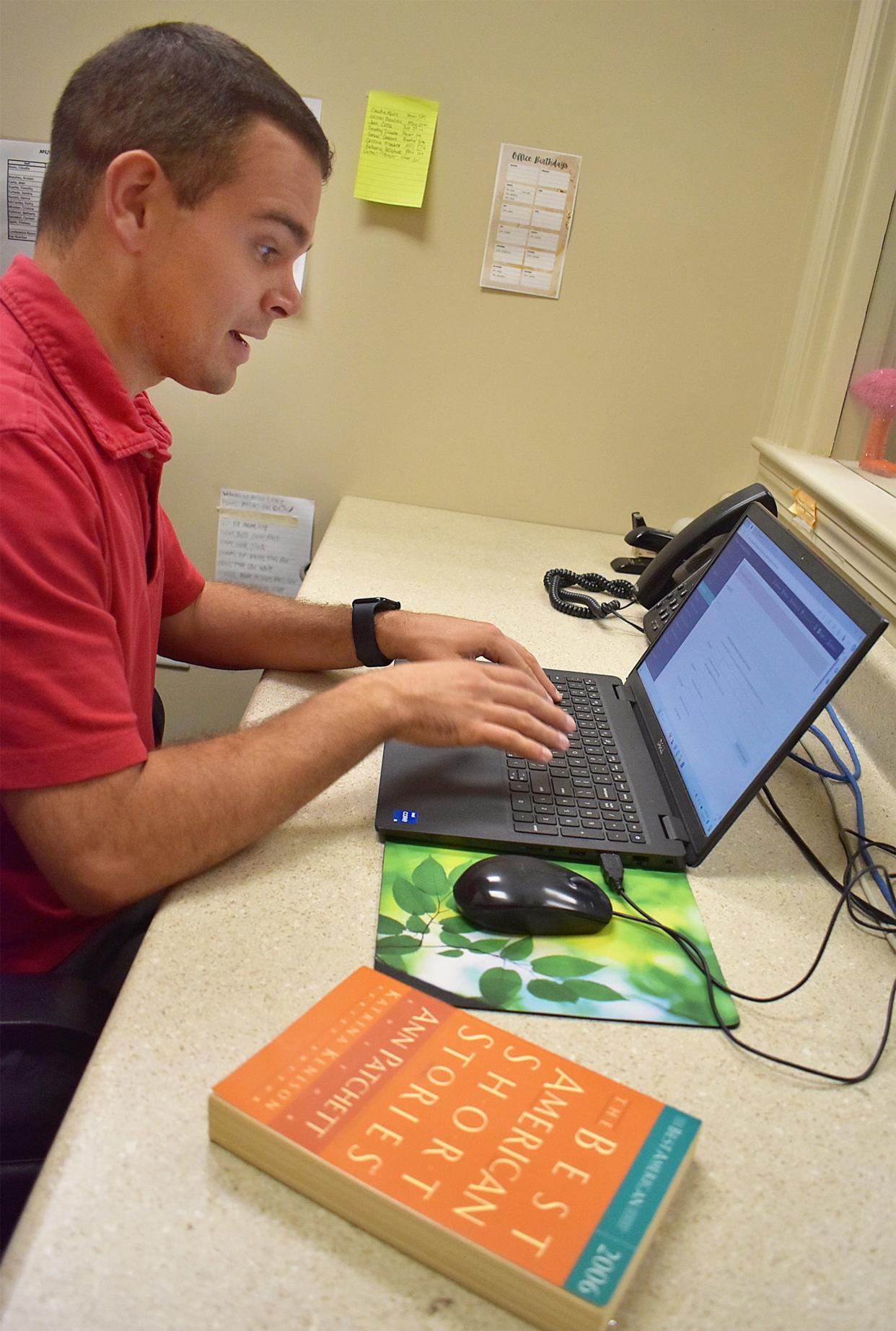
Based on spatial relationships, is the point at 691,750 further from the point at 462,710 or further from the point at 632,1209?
the point at 632,1209

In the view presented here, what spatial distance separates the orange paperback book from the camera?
1.53 feet

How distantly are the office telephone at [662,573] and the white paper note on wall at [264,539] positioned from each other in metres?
0.57

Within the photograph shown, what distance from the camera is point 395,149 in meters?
1.63

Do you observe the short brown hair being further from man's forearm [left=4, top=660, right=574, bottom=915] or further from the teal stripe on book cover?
the teal stripe on book cover

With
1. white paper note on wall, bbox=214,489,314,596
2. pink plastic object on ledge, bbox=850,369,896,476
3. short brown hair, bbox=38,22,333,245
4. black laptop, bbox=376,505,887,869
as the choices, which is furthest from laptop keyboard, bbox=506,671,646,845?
white paper note on wall, bbox=214,489,314,596

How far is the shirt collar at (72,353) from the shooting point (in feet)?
2.70

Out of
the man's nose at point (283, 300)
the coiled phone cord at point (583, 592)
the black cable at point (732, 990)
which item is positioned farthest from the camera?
the coiled phone cord at point (583, 592)

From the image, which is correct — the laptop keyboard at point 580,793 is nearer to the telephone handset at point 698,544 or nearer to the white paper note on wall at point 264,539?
the telephone handset at point 698,544

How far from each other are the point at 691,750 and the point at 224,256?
25.4 inches

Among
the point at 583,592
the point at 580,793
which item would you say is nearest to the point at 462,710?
the point at 580,793

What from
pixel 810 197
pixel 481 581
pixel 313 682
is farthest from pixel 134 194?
pixel 810 197

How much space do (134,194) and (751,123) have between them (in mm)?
1197

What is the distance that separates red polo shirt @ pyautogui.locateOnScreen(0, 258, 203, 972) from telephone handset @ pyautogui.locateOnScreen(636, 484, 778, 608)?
622 mm

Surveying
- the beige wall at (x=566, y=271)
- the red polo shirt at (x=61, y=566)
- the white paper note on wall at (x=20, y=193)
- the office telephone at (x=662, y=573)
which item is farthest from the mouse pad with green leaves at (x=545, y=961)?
the white paper note on wall at (x=20, y=193)
